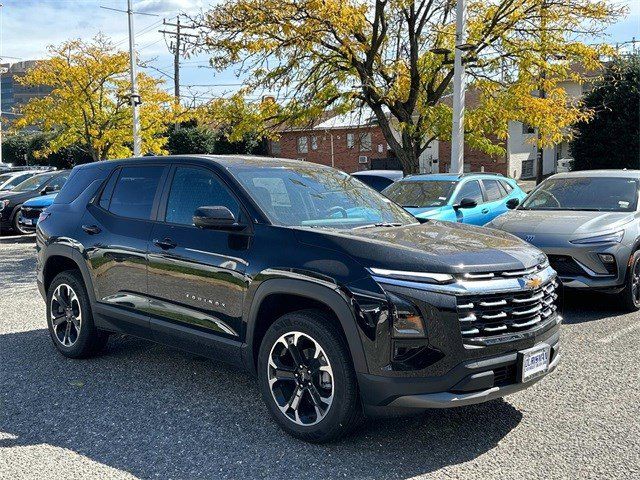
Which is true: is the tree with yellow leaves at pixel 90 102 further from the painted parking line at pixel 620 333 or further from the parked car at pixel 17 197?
the painted parking line at pixel 620 333

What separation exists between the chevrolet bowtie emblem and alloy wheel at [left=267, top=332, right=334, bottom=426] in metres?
1.27

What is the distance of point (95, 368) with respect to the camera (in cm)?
561

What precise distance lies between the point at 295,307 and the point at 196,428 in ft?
3.41

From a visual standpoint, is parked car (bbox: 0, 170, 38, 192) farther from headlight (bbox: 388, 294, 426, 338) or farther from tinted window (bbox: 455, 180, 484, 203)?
headlight (bbox: 388, 294, 426, 338)

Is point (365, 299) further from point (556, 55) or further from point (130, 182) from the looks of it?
point (556, 55)

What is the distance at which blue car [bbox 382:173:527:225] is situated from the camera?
10062mm

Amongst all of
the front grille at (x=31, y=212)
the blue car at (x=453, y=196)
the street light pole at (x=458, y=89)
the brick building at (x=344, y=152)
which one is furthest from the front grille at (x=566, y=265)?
the brick building at (x=344, y=152)

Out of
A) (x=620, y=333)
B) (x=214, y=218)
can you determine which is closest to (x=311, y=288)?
(x=214, y=218)

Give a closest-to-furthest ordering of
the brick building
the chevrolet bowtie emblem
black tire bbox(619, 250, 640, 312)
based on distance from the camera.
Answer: the chevrolet bowtie emblem
black tire bbox(619, 250, 640, 312)
the brick building

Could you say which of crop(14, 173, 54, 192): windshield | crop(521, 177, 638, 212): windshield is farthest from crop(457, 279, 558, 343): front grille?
crop(14, 173, 54, 192): windshield

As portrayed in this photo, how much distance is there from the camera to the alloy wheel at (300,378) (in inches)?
154

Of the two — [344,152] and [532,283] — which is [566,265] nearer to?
[532,283]

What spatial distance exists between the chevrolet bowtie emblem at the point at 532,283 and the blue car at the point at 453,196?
18.3ft

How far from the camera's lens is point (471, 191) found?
10797 mm
